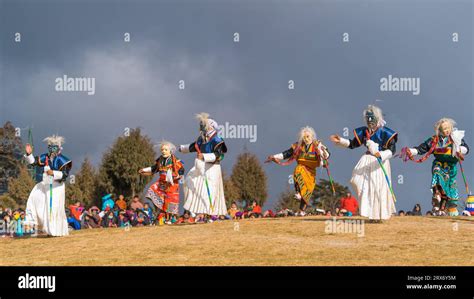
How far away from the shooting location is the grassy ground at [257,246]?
12.1 meters

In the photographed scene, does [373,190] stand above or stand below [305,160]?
below

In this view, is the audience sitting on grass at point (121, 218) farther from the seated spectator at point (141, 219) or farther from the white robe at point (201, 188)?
the white robe at point (201, 188)

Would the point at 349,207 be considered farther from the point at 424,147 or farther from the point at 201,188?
the point at 201,188

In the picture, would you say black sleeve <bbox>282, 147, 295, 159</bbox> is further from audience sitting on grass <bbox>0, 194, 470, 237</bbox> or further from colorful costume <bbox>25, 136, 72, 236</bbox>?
colorful costume <bbox>25, 136, 72, 236</bbox>

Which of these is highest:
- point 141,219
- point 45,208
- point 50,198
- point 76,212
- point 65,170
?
point 65,170

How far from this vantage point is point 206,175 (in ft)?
59.6

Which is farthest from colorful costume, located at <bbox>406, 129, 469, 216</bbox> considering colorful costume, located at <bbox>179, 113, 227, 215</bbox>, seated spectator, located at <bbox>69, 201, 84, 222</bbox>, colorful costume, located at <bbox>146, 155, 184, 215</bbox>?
seated spectator, located at <bbox>69, 201, 84, 222</bbox>

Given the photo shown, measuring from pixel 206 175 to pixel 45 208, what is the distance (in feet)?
16.0

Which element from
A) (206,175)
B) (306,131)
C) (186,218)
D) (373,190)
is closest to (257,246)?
(373,190)

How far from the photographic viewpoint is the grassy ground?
12125 mm

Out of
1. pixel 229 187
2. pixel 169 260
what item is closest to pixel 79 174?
pixel 229 187

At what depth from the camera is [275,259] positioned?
1204 cm

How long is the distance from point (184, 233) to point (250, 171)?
28634 mm
